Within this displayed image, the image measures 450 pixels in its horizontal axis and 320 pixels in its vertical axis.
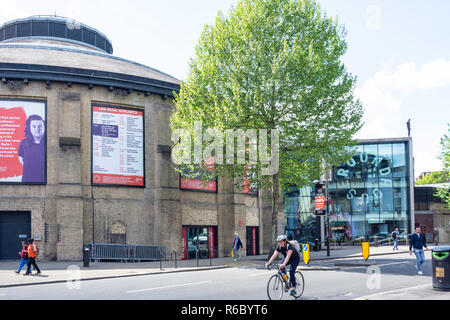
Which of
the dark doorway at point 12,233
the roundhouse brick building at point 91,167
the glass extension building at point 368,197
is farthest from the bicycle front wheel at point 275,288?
the glass extension building at point 368,197

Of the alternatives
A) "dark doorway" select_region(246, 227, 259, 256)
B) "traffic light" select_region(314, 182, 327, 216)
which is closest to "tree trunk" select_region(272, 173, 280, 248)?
"traffic light" select_region(314, 182, 327, 216)

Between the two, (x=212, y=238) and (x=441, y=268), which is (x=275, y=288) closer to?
(x=441, y=268)

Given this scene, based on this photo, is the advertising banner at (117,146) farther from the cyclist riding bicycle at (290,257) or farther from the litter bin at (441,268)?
the litter bin at (441,268)

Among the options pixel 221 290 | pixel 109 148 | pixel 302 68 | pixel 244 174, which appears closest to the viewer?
pixel 221 290

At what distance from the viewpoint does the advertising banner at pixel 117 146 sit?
30.1 meters

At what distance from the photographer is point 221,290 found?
14.5 m

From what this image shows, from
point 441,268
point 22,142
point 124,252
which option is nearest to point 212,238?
point 124,252

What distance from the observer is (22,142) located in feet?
93.9

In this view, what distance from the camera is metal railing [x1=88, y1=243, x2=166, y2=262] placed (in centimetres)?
2856

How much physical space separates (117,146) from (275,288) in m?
20.7

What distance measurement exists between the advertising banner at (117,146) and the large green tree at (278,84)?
502 centimetres
